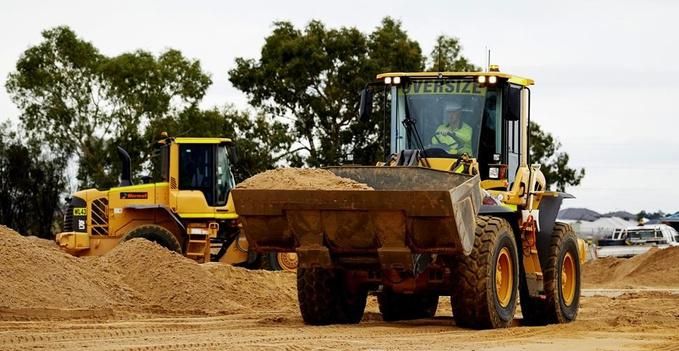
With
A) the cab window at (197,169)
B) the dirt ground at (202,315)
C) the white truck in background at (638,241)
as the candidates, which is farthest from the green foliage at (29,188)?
the dirt ground at (202,315)

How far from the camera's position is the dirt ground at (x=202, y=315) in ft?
47.2

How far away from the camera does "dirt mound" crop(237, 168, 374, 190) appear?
15500 mm

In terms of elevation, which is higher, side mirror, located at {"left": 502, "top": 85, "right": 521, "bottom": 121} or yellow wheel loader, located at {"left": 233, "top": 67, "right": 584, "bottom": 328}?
side mirror, located at {"left": 502, "top": 85, "right": 521, "bottom": 121}

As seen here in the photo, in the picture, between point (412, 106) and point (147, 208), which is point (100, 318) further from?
point (147, 208)

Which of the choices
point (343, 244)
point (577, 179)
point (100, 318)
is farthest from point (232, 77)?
point (343, 244)

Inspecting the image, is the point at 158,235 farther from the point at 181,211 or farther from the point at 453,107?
the point at 453,107

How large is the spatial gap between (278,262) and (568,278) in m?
10.1

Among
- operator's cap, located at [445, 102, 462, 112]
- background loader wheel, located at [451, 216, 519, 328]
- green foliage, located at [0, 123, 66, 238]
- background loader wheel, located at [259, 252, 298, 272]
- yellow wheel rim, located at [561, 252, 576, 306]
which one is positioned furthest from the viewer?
green foliage, located at [0, 123, 66, 238]

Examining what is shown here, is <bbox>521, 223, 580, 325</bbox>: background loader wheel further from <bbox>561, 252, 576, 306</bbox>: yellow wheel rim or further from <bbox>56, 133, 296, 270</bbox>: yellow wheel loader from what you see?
<bbox>56, 133, 296, 270</bbox>: yellow wheel loader

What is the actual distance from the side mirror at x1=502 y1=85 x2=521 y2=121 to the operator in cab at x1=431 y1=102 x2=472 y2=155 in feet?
1.60

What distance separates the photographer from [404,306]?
749 inches

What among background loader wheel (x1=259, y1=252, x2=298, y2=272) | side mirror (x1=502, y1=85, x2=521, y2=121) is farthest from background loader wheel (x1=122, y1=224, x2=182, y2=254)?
side mirror (x1=502, y1=85, x2=521, y2=121)

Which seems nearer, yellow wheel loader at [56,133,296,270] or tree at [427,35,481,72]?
yellow wheel loader at [56,133,296,270]

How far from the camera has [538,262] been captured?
59.7ft
